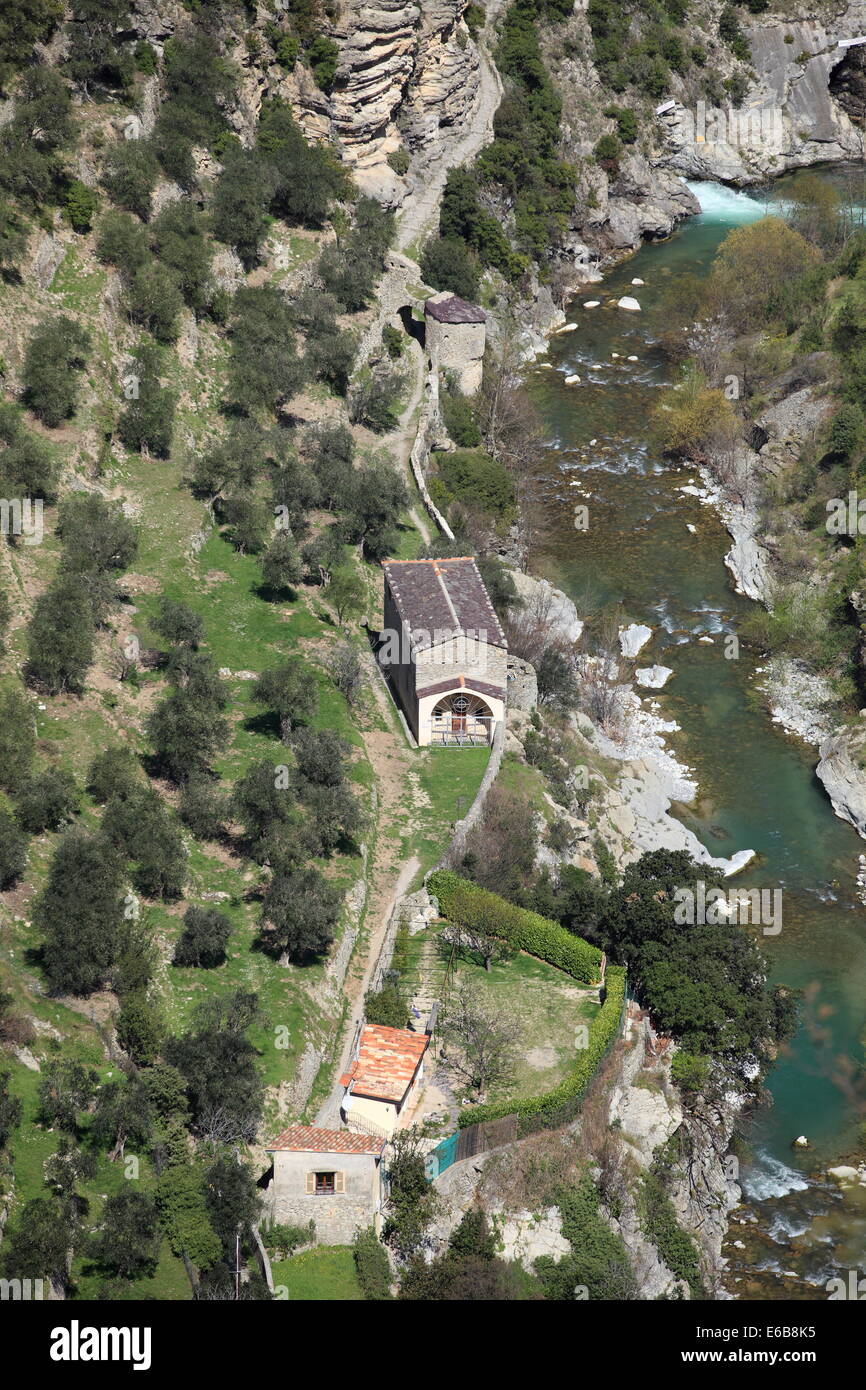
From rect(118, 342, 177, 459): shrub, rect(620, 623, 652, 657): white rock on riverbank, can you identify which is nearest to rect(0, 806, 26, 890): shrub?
rect(118, 342, 177, 459): shrub

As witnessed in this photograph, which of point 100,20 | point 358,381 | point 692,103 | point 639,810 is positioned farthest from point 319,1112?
point 692,103

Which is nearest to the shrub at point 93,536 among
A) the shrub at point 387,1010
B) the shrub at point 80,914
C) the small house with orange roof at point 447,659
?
the small house with orange roof at point 447,659

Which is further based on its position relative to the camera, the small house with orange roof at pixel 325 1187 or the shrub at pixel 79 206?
the shrub at pixel 79 206

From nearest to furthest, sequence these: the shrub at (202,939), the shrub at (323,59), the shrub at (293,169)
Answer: the shrub at (202,939), the shrub at (293,169), the shrub at (323,59)

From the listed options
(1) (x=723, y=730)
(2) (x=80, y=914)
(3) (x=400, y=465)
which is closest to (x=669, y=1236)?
(2) (x=80, y=914)

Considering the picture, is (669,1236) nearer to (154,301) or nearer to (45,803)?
(45,803)

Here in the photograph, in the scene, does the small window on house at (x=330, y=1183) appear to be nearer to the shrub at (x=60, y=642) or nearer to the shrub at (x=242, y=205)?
the shrub at (x=60, y=642)


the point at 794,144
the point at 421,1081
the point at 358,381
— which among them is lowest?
the point at 421,1081

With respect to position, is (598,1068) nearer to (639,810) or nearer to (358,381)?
(639,810)
